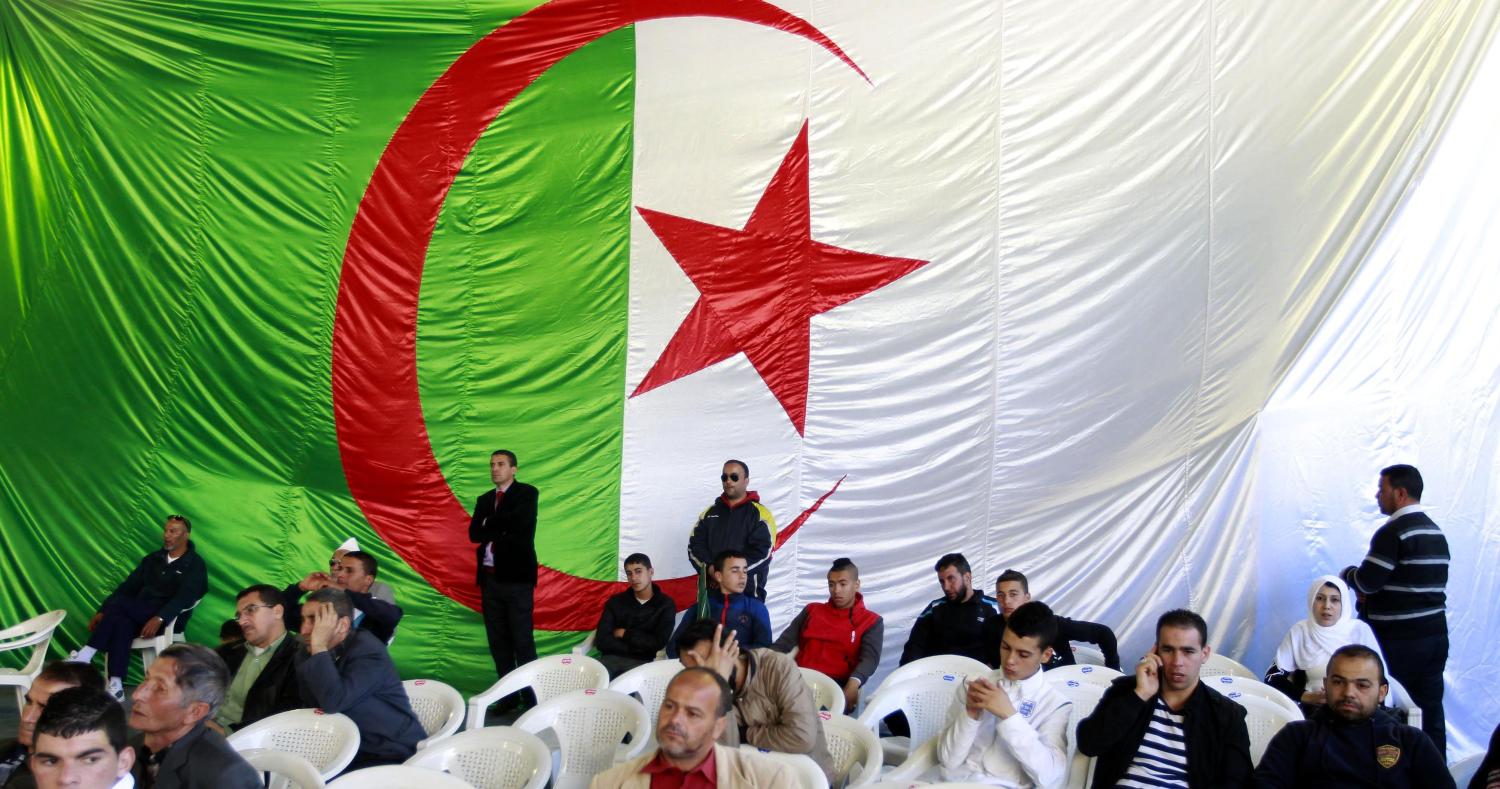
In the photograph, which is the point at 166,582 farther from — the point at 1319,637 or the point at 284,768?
the point at 1319,637

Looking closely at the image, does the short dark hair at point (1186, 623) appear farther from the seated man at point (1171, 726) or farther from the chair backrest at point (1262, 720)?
the chair backrest at point (1262, 720)

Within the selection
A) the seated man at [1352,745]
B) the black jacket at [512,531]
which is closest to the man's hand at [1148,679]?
the seated man at [1352,745]

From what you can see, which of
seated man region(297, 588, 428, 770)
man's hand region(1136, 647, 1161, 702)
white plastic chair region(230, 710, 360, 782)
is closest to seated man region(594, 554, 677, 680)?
seated man region(297, 588, 428, 770)

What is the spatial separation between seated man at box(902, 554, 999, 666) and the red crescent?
2.76 meters

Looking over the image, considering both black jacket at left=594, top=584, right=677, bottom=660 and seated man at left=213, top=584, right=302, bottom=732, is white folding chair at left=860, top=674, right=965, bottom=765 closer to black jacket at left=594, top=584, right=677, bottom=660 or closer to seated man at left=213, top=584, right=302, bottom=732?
black jacket at left=594, top=584, right=677, bottom=660

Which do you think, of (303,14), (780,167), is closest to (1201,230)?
(780,167)

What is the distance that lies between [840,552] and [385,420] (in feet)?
8.73

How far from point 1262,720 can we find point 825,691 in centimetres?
151

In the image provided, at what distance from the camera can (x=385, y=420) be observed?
7074 mm

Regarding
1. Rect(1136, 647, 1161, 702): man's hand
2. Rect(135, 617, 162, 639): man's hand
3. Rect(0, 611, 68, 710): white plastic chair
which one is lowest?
Rect(0, 611, 68, 710): white plastic chair

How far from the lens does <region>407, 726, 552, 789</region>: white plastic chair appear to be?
3.68 meters

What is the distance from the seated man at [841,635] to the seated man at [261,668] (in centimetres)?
209

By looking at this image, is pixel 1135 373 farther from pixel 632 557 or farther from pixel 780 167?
pixel 632 557

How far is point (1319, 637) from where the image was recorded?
5.26m
